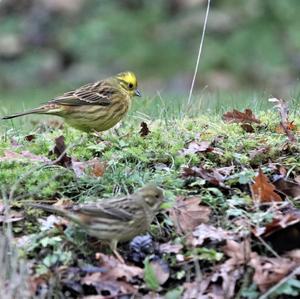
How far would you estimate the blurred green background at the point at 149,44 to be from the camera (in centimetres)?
1541

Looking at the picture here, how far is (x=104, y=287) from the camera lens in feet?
→ 18.3

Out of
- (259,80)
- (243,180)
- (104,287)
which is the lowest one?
(104,287)

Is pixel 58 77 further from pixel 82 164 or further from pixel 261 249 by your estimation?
pixel 261 249

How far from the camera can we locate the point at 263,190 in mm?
6270

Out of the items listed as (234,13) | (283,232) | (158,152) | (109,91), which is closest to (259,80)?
(234,13)

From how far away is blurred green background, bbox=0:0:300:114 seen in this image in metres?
15.4

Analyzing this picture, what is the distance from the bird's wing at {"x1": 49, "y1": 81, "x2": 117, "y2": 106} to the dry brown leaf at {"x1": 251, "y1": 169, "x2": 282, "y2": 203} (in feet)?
7.87

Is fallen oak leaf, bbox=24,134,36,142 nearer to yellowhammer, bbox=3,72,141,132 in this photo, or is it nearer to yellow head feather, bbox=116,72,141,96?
yellowhammer, bbox=3,72,141,132

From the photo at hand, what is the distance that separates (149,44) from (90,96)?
7879 millimetres

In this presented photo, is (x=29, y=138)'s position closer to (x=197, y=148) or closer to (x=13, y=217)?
(x=197, y=148)

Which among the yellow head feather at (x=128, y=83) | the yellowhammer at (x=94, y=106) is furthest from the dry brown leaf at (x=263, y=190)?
the yellow head feather at (x=128, y=83)

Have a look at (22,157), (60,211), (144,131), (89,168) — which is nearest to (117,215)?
(60,211)

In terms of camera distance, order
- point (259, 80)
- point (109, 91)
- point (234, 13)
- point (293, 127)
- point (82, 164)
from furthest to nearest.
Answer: point (234, 13) → point (259, 80) → point (109, 91) → point (293, 127) → point (82, 164)

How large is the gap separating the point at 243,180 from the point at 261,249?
77 cm
